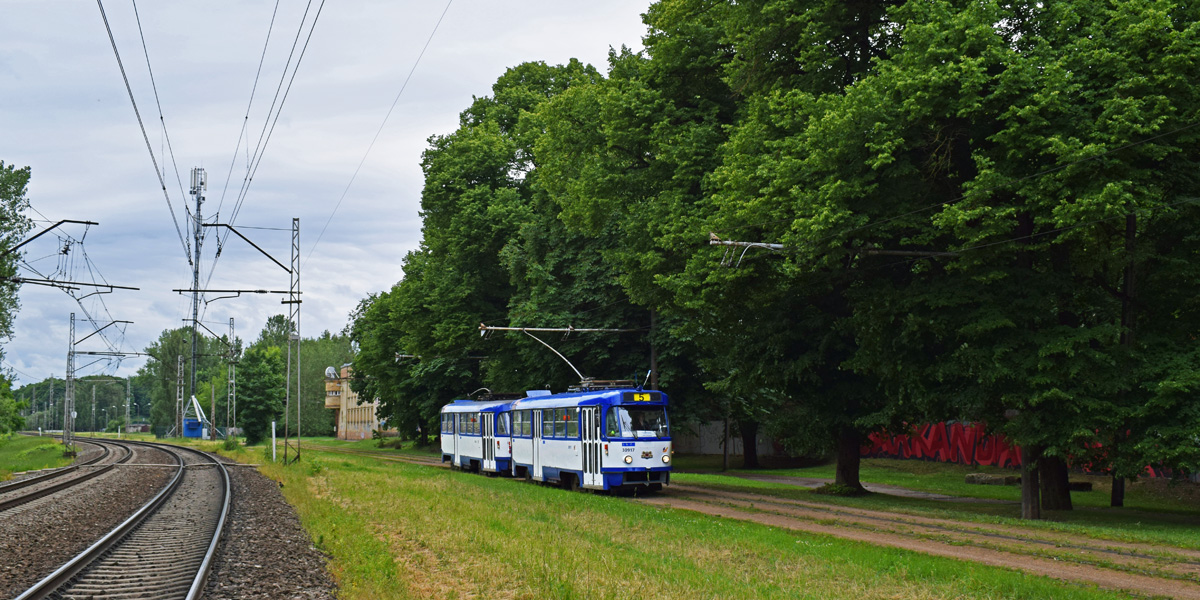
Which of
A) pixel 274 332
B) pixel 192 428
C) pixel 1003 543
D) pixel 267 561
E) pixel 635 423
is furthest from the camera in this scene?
pixel 274 332

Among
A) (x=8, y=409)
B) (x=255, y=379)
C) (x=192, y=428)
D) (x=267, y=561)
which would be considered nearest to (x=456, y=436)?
(x=267, y=561)

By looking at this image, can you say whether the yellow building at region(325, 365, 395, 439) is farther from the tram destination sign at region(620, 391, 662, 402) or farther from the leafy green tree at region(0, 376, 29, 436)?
the tram destination sign at region(620, 391, 662, 402)

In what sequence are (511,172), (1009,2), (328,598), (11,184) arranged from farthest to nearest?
(11,184) < (511,172) < (1009,2) < (328,598)

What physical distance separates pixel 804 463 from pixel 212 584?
127 ft

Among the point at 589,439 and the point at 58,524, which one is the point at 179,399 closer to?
the point at 589,439

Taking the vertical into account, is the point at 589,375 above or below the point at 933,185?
below

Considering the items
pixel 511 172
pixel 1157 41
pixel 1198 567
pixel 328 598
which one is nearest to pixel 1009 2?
pixel 1157 41

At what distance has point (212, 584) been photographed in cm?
→ 1199

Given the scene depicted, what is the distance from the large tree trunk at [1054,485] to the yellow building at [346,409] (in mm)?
98205

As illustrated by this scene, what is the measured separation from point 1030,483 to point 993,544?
6.13 m

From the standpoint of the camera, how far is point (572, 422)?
29016 mm

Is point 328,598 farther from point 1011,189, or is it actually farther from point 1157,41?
point 1157,41

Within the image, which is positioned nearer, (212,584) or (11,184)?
(212,584)

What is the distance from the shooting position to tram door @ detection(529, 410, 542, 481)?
32.2 meters
